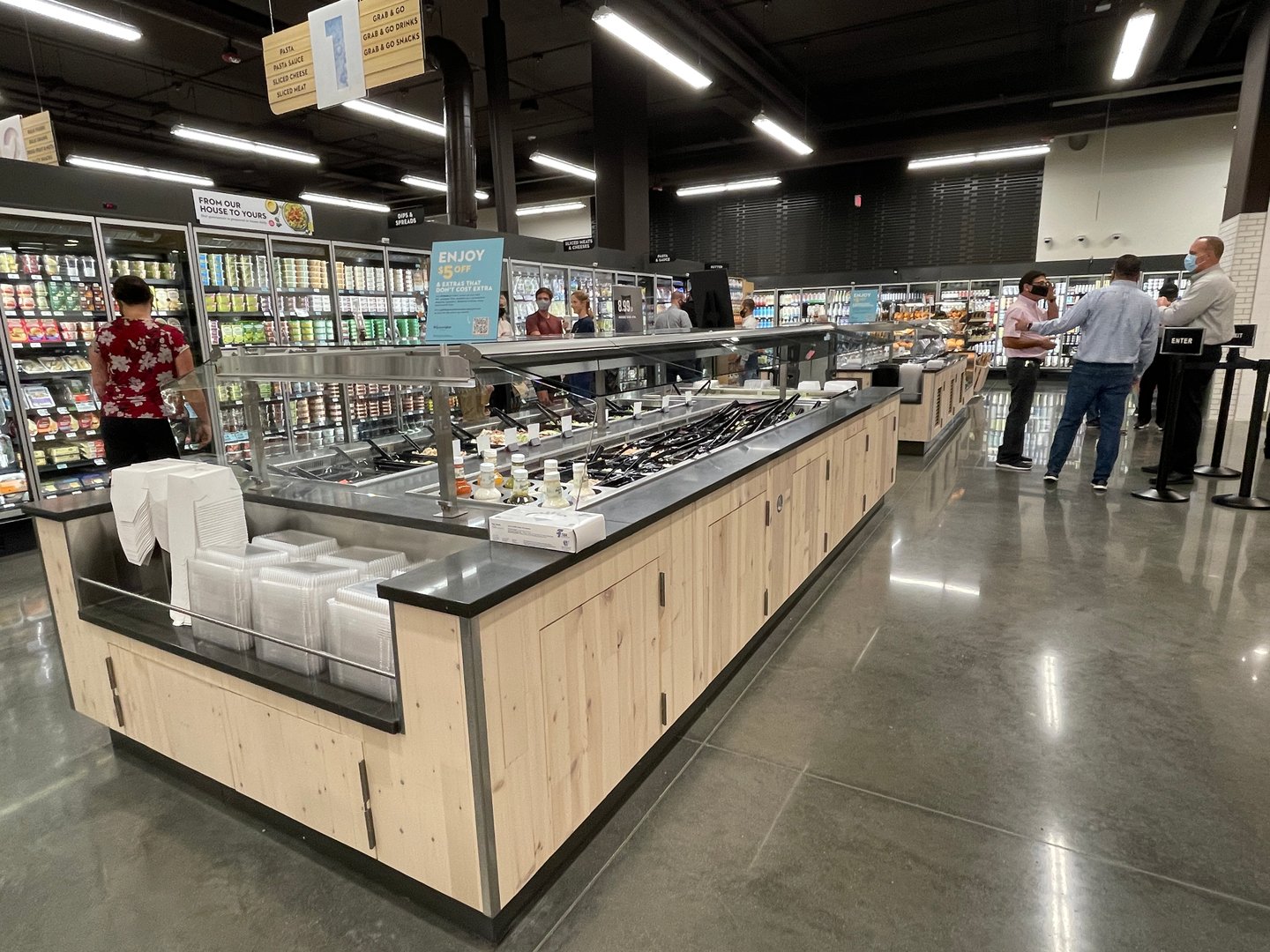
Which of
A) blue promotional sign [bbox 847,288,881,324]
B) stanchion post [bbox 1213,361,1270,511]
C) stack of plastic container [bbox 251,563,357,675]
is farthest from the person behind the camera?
blue promotional sign [bbox 847,288,881,324]

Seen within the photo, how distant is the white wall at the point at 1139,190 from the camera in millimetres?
11906

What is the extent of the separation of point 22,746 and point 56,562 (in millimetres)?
804

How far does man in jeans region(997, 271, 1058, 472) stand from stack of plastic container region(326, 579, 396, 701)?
638 cm

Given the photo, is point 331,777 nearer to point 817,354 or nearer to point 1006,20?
point 817,354

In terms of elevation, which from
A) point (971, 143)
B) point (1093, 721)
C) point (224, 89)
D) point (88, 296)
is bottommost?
point (1093, 721)

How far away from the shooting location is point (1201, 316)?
5707 millimetres

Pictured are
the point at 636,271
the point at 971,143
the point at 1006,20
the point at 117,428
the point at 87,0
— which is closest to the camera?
the point at 117,428

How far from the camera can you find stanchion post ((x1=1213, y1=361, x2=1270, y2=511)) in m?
4.96

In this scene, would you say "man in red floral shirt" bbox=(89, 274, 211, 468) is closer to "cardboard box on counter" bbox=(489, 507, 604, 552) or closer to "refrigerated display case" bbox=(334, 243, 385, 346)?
"refrigerated display case" bbox=(334, 243, 385, 346)

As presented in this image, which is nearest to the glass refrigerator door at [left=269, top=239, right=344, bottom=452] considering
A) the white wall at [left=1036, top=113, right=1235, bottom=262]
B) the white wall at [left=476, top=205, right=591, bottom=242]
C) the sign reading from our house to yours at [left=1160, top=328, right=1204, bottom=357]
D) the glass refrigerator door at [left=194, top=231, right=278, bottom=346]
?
the glass refrigerator door at [left=194, top=231, right=278, bottom=346]

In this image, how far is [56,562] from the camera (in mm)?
2365

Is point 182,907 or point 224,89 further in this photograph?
point 224,89

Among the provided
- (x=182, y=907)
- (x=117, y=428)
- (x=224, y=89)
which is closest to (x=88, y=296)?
(x=117, y=428)

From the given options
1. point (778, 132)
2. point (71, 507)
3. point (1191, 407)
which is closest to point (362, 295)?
point (71, 507)
